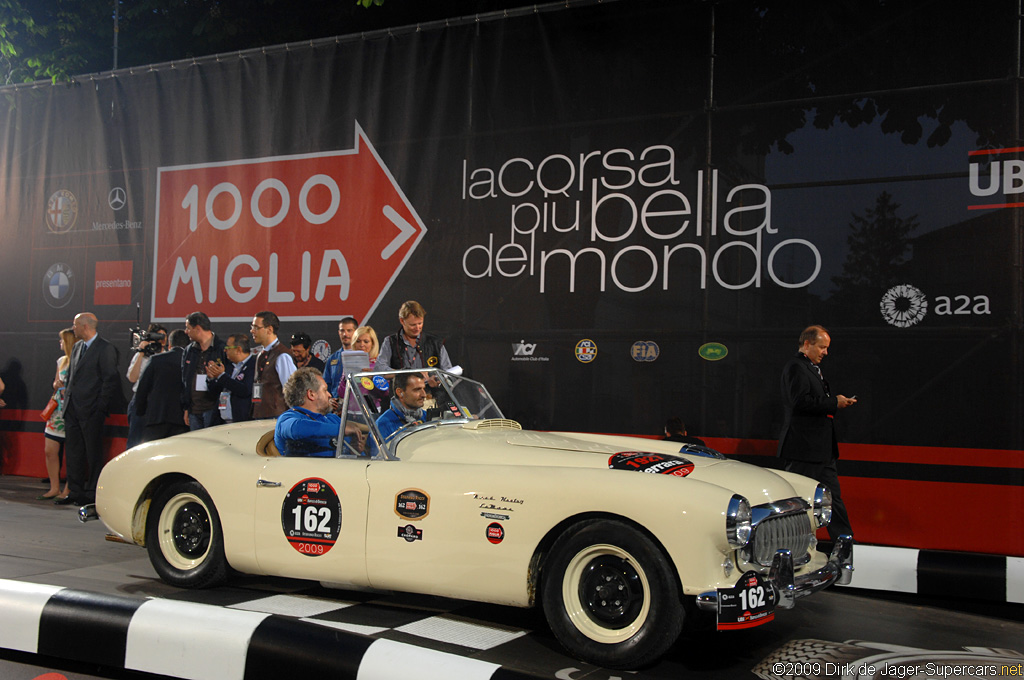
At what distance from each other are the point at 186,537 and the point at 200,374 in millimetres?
2679

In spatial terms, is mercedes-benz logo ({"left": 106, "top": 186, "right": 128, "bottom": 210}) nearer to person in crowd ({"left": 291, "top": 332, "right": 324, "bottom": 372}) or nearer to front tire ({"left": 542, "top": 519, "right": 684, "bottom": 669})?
person in crowd ({"left": 291, "top": 332, "right": 324, "bottom": 372})

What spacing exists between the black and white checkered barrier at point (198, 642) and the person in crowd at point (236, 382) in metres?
3.36

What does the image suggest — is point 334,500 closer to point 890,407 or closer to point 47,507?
point 890,407

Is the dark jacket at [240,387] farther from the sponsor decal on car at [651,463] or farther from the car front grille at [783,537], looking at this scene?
the car front grille at [783,537]

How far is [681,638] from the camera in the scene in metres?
4.29

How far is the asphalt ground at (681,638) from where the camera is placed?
12.4ft

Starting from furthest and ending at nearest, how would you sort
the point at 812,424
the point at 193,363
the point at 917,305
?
the point at 193,363, the point at 917,305, the point at 812,424

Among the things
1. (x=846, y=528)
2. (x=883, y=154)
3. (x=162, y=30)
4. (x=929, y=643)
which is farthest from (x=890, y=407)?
(x=162, y=30)

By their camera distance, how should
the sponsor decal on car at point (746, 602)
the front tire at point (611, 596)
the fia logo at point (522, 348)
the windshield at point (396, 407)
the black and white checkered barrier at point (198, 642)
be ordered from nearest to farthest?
the black and white checkered barrier at point (198, 642), the sponsor decal on car at point (746, 602), the front tire at point (611, 596), the windshield at point (396, 407), the fia logo at point (522, 348)

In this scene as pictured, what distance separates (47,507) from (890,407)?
24.5 ft

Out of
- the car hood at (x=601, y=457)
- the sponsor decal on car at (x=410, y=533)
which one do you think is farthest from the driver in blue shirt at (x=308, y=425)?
the sponsor decal on car at (x=410, y=533)

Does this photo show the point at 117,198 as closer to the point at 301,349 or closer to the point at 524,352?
the point at 301,349

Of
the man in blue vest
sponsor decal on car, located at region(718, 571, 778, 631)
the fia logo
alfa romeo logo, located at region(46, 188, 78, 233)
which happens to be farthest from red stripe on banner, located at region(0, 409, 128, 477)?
sponsor decal on car, located at region(718, 571, 778, 631)

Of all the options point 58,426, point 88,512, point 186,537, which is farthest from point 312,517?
point 58,426
